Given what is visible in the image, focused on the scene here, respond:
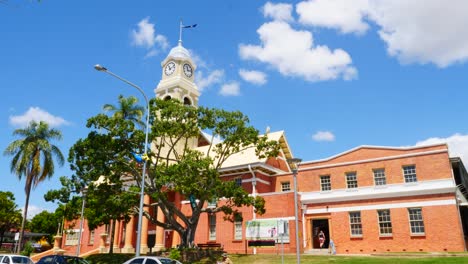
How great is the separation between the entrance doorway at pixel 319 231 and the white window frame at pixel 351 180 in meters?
3.95

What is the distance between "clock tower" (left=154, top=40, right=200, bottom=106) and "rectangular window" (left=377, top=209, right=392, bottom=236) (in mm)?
27087

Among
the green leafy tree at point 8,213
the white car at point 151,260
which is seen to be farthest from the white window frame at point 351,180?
the green leafy tree at point 8,213

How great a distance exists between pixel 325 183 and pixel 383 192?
5286 mm

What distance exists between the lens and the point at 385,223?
31172mm

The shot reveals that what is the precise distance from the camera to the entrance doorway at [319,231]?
34.9 meters

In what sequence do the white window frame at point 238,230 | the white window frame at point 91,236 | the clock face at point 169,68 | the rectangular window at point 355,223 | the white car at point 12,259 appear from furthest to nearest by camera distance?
the clock face at point 169,68
the white window frame at point 91,236
the white window frame at point 238,230
the rectangular window at point 355,223
the white car at point 12,259

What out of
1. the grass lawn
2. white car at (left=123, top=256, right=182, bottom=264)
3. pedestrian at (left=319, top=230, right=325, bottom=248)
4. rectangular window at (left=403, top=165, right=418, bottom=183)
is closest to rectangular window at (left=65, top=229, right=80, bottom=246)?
the grass lawn

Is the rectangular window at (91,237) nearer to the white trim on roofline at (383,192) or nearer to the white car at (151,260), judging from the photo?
the white trim on roofline at (383,192)

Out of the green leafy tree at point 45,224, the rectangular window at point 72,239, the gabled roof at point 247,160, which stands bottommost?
the rectangular window at point 72,239

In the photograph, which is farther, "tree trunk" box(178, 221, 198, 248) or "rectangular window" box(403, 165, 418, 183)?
"rectangular window" box(403, 165, 418, 183)

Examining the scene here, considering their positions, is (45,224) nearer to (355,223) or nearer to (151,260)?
(355,223)


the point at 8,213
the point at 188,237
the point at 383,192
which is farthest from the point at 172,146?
the point at 8,213

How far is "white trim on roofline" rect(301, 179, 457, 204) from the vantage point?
2933 centimetres

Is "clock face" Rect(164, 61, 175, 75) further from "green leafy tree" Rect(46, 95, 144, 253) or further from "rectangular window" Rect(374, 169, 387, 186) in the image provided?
"rectangular window" Rect(374, 169, 387, 186)
